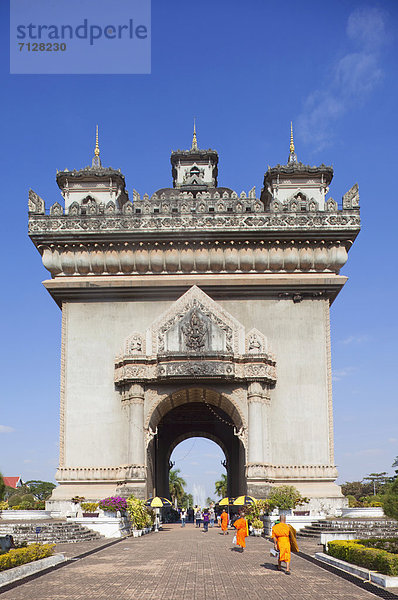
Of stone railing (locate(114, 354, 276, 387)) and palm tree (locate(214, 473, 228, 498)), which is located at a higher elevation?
stone railing (locate(114, 354, 276, 387))

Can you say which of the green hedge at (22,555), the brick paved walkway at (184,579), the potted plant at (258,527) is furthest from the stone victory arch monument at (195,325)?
the green hedge at (22,555)

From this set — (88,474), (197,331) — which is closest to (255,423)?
(197,331)

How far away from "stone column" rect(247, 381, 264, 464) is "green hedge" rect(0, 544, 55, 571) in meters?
15.6

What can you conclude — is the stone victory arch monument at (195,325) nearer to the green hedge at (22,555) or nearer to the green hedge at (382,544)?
the green hedge at (382,544)

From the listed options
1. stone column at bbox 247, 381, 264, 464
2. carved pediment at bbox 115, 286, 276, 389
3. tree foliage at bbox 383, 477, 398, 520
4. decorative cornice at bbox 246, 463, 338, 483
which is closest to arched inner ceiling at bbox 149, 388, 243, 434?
stone column at bbox 247, 381, 264, 464

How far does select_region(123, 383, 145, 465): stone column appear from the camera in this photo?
32.5 metres

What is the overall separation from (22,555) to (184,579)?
4.08 metres

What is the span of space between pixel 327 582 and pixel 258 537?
13526mm

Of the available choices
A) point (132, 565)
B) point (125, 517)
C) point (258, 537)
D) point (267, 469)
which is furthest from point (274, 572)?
point (267, 469)

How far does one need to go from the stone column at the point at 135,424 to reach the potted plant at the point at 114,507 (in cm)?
365

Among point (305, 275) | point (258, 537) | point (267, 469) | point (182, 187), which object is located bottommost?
point (258, 537)

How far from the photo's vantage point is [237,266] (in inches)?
1403

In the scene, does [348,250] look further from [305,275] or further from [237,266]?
[237,266]

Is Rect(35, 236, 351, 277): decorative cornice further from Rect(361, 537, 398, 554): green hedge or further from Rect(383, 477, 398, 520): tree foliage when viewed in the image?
Rect(361, 537, 398, 554): green hedge
